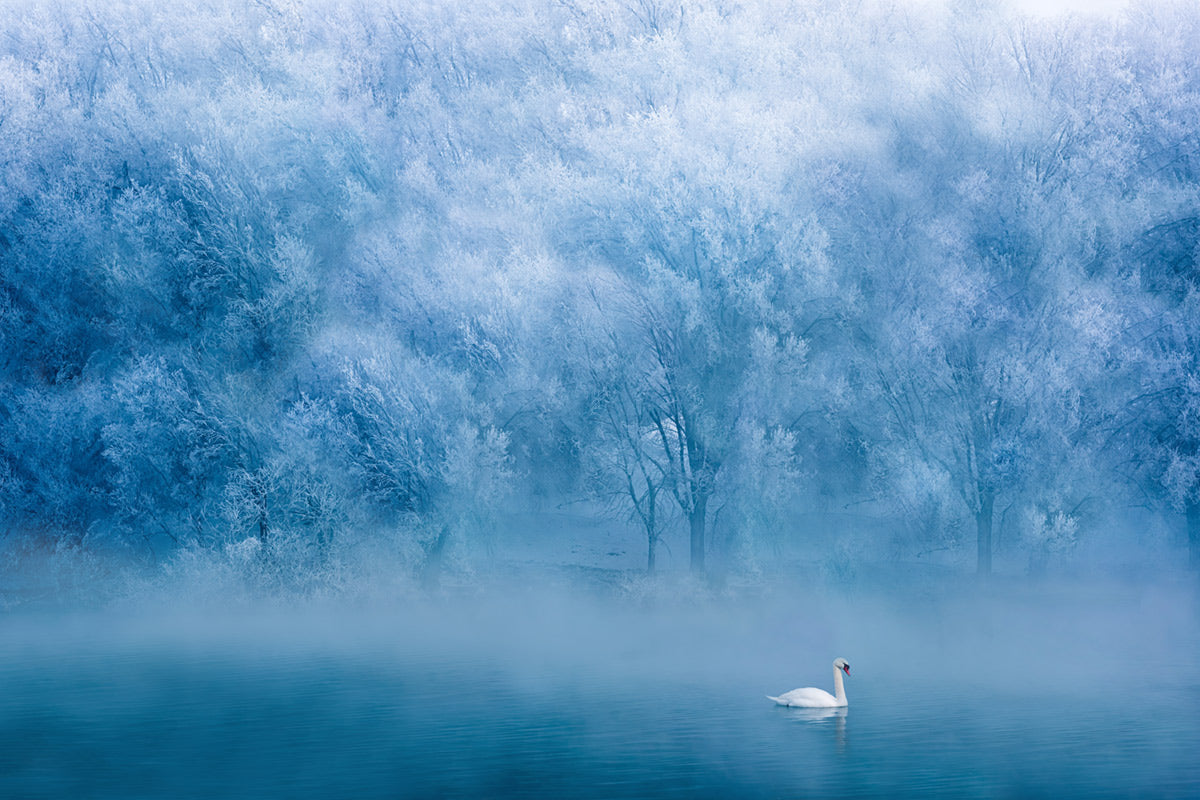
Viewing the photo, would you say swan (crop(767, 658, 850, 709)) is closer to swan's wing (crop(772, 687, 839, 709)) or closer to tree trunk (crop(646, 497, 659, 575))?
swan's wing (crop(772, 687, 839, 709))

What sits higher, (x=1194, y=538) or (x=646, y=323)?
(x=646, y=323)

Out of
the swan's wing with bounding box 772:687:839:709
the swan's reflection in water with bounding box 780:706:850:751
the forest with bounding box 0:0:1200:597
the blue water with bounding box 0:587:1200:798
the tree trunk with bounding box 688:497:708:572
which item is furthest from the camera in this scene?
the tree trunk with bounding box 688:497:708:572

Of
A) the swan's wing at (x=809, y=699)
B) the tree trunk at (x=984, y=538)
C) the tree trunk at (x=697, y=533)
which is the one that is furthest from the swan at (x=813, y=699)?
the tree trunk at (x=984, y=538)

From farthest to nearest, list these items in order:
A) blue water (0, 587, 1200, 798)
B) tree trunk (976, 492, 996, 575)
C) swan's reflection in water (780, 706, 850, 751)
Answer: tree trunk (976, 492, 996, 575), swan's reflection in water (780, 706, 850, 751), blue water (0, 587, 1200, 798)

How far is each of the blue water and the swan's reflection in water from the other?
0.06 m

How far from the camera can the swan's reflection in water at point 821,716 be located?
20750mm

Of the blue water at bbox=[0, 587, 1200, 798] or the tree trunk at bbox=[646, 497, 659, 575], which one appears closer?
the blue water at bbox=[0, 587, 1200, 798]

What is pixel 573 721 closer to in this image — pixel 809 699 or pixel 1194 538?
pixel 809 699

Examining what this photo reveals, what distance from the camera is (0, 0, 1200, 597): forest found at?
3709 centimetres

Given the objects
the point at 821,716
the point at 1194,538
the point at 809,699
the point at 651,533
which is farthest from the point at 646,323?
the point at 821,716

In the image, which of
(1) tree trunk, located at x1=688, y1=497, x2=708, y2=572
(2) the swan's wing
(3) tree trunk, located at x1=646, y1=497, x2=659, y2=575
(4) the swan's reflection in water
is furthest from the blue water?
(3) tree trunk, located at x1=646, y1=497, x2=659, y2=575

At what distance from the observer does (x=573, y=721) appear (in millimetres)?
20781

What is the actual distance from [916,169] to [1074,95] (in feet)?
15.3

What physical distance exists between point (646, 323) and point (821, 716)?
18817 mm
